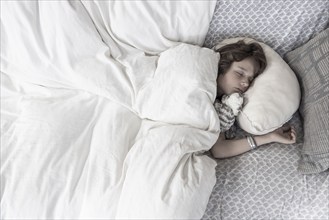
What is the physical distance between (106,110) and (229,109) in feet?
1.52

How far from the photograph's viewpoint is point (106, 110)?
1.27m

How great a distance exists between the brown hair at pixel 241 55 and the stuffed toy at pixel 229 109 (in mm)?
132

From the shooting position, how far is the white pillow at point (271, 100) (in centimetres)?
122

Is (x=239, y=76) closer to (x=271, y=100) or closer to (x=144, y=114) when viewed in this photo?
(x=271, y=100)

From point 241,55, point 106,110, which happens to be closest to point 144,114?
point 106,110

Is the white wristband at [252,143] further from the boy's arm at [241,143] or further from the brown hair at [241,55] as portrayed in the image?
the brown hair at [241,55]

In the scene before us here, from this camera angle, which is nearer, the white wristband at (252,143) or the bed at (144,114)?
the bed at (144,114)

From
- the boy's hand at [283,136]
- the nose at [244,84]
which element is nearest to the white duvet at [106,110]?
the nose at [244,84]

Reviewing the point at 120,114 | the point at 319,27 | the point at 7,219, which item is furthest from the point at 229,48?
the point at 7,219

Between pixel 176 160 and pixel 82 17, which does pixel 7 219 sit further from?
pixel 82 17

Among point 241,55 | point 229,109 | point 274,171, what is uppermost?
point 241,55

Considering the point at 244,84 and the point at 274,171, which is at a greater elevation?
the point at 244,84

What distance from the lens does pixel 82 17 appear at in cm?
133

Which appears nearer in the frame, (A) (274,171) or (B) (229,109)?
(A) (274,171)
